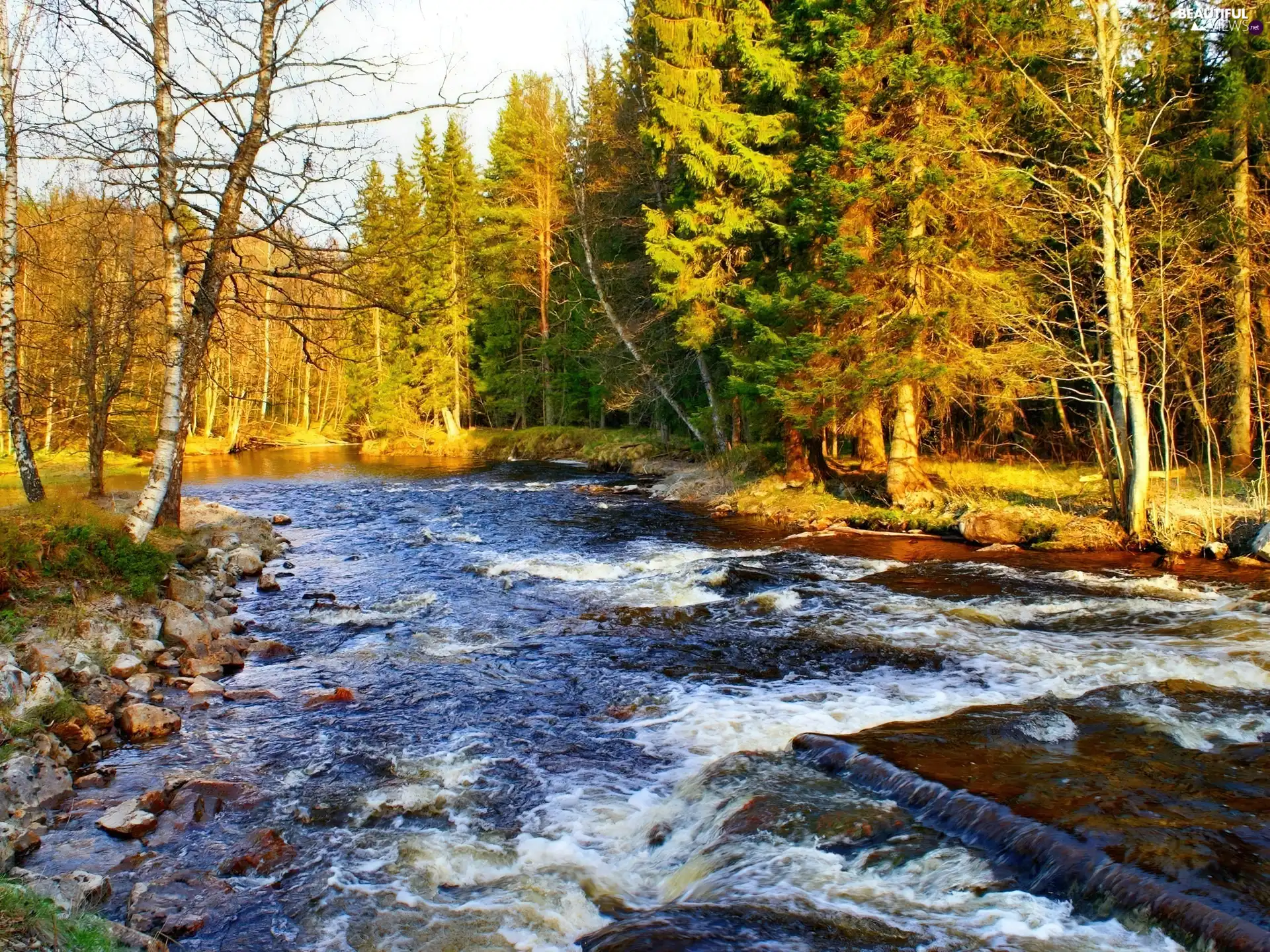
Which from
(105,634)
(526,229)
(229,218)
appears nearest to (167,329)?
(229,218)

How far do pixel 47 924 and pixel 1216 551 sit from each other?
51.7ft

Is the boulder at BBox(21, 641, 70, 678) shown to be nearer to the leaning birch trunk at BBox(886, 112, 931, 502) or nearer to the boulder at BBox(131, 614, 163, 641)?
the boulder at BBox(131, 614, 163, 641)

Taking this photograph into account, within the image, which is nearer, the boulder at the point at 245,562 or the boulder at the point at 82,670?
the boulder at the point at 82,670

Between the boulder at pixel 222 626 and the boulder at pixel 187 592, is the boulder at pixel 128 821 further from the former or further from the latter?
the boulder at pixel 187 592

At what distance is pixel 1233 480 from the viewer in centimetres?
1678

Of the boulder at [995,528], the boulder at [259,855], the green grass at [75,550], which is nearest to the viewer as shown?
the boulder at [259,855]

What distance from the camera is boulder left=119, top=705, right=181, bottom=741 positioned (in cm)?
759

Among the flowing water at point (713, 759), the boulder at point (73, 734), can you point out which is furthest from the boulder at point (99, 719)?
the flowing water at point (713, 759)

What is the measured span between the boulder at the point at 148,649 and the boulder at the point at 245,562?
17.8 feet

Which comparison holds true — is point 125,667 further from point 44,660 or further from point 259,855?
point 259,855

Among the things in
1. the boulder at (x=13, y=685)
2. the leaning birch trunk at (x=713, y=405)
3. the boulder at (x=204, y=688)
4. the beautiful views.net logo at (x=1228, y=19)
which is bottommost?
the boulder at (x=204, y=688)

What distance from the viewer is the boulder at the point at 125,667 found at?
8508mm

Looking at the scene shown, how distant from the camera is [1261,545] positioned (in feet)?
42.8

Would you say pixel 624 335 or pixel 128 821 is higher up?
pixel 624 335
